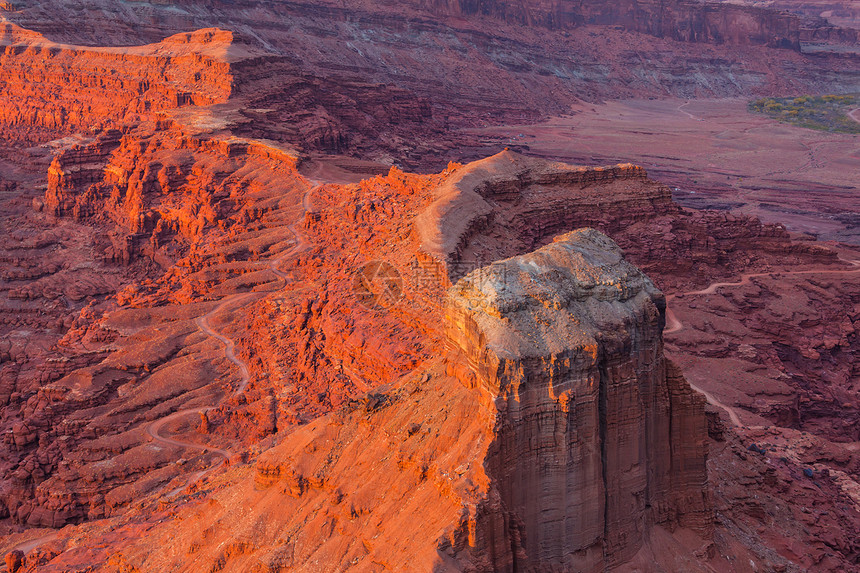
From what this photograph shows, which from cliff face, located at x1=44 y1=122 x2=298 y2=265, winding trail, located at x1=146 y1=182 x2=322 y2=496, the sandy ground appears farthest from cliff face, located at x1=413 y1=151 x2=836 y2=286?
the sandy ground

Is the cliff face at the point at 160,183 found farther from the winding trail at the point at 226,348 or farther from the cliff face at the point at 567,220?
the cliff face at the point at 567,220

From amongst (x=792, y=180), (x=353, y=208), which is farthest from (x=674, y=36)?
(x=353, y=208)

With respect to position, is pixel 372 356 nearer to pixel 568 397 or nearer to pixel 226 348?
pixel 226 348

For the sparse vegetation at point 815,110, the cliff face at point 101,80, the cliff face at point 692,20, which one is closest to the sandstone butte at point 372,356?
the cliff face at point 101,80

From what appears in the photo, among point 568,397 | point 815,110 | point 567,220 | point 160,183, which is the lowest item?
point 815,110

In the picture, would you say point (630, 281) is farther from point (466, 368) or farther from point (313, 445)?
point (313, 445)

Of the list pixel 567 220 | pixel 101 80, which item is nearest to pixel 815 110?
pixel 101 80

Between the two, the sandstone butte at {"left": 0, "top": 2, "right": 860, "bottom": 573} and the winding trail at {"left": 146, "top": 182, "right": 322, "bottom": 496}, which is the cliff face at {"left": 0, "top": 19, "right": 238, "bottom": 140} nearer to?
the sandstone butte at {"left": 0, "top": 2, "right": 860, "bottom": 573}
